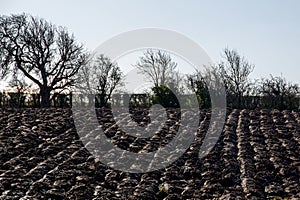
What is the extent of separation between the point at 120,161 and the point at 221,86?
25014 millimetres

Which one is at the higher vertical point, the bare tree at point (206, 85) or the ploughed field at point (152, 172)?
the bare tree at point (206, 85)

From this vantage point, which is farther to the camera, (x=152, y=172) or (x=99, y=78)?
(x=99, y=78)

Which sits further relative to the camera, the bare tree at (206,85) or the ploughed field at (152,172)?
the bare tree at (206,85)

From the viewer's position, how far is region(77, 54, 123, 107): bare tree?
133ft

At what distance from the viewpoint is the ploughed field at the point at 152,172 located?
942 centimetres

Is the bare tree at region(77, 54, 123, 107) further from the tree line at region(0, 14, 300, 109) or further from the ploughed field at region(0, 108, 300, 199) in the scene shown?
the ploughed field at region(0, 108, 300, 199)

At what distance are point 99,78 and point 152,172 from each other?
30914mm

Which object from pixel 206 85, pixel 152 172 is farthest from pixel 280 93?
pixel 152 172

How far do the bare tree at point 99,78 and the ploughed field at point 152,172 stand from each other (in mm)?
23162

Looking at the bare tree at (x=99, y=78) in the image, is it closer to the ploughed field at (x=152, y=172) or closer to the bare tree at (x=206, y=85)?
the bare tree at (x=206, y=85)

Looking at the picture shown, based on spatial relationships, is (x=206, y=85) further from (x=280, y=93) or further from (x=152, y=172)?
(x=152, y=172)

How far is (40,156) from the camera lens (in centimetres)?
1210

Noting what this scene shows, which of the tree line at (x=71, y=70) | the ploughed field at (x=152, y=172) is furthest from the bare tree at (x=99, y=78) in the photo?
the ploughed field at (x=152, y=172)

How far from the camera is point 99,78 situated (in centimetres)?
4138
